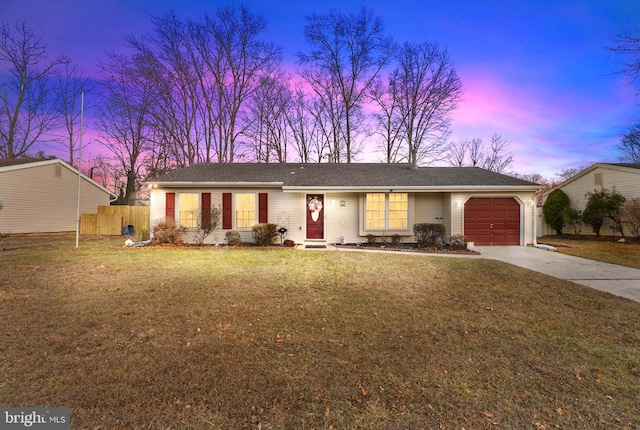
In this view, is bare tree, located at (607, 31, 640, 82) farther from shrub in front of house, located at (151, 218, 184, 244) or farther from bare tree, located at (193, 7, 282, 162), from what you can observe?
bare tree, located at (193, 7, 282, 162)

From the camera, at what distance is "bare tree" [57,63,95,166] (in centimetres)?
2227

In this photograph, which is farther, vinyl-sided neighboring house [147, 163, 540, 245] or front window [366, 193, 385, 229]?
front window [366, 193, 385, 229]

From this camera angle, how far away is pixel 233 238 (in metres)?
11.7

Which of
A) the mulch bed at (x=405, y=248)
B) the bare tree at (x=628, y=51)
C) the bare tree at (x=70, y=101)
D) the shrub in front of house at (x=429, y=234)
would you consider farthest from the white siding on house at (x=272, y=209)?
the bare tree at (x=70, y=101)

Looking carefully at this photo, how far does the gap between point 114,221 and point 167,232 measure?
32.1 feet

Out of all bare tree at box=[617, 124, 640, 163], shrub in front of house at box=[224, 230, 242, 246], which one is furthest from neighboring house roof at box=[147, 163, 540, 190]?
bare tree at box=[617, 124, 640, 163]

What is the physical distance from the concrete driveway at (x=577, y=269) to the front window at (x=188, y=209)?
11256mm

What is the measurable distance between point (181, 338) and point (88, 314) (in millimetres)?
1822

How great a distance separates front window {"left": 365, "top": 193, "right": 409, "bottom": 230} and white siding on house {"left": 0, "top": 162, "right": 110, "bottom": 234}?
62.4ft

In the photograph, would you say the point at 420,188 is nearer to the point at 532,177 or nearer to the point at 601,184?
the point at 601,184

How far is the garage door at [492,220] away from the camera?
11734mm

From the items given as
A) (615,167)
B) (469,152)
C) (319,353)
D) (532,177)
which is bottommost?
(319,353)

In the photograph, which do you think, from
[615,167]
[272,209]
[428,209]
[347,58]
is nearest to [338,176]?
[272,209]

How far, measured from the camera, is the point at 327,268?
7.28m
